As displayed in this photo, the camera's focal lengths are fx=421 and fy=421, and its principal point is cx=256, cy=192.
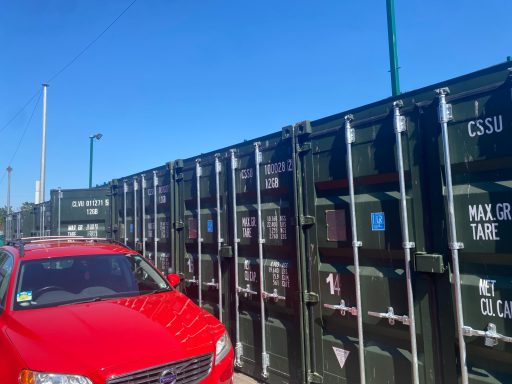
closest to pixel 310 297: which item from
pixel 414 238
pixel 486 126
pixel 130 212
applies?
pixel 414 238

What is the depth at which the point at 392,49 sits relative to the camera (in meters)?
6.37

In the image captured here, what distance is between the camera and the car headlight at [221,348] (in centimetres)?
348

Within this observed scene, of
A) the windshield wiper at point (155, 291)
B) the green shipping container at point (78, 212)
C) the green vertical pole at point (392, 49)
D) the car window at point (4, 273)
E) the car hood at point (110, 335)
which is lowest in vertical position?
the car hood at point (110, 335)

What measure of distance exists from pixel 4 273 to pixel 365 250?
12.6ft

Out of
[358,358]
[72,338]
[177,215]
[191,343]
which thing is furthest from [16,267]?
[358,358]

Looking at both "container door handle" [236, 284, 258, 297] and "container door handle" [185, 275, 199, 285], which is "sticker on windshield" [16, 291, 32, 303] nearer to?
"container door handle" [236, 284, 258, 297]

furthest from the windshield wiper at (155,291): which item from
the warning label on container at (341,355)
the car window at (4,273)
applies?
the warning label on container at (341,355)

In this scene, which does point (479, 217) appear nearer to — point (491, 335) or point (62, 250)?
point (491, 335)

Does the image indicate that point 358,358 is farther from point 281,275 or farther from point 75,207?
point 75,207

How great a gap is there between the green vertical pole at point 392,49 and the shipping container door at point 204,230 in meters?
2.76

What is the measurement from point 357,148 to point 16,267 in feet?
11.9

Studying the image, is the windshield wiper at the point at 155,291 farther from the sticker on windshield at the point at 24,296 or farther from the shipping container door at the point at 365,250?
the shipping container door at the point at 365,250

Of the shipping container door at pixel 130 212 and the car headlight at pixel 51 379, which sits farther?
the shipping container door at pixel 130 212

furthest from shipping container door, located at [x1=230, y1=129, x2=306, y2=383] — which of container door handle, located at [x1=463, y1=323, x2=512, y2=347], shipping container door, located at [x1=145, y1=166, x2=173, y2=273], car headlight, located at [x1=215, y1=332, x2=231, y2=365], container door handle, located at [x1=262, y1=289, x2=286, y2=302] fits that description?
shipping container door, located at [x1=145, y1=166, x2=173, y2=273]
